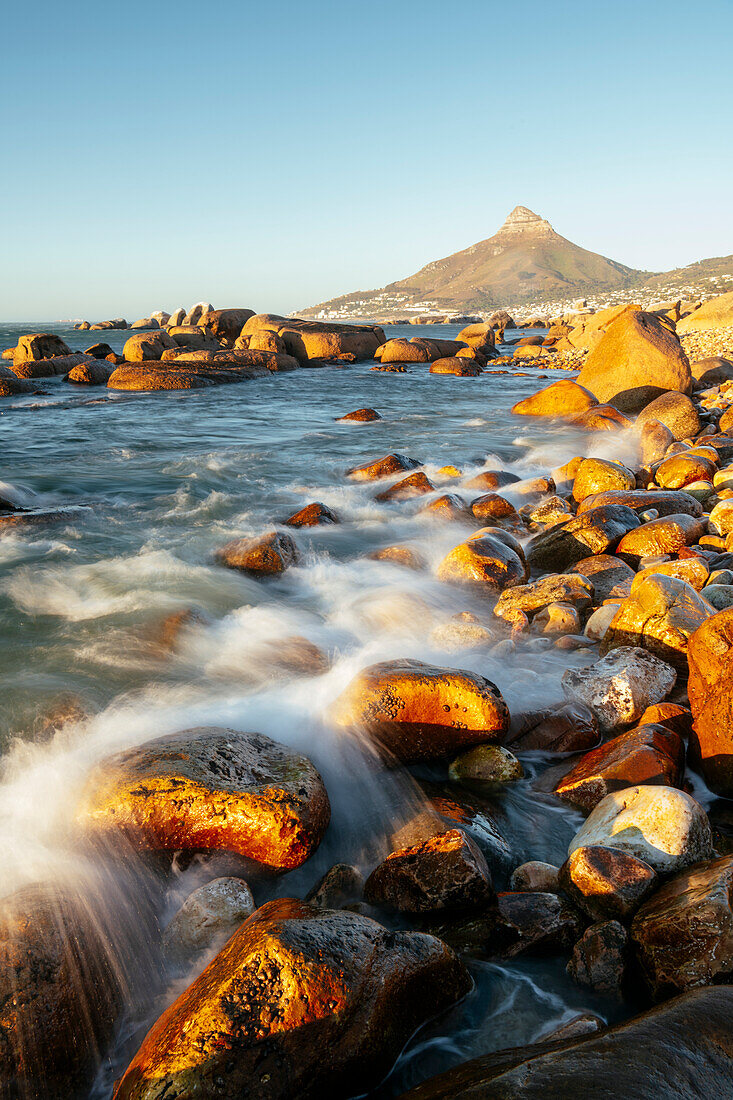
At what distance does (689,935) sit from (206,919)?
5.45 feet

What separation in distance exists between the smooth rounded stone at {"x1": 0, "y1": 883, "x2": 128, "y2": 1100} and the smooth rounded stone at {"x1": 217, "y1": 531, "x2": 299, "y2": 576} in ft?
12.9

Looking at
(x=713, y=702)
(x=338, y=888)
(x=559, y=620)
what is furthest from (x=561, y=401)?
(x=338, y=888)

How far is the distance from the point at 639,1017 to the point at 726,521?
521 cm

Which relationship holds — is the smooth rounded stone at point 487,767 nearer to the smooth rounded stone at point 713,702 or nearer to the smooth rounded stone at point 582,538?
the smooth rounded stone at point 713,702

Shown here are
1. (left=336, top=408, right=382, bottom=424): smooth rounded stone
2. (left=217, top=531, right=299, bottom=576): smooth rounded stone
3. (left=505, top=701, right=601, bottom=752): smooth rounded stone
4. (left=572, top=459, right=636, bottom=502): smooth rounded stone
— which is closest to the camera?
(left=505, top=701, right=601, bottom=752): smooth rounded stone

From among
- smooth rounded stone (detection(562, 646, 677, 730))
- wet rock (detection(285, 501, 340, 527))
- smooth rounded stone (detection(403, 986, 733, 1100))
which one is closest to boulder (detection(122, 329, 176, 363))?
wet rock (detection(285, 501, 340, 527))

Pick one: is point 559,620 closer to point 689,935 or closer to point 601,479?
point 689,935

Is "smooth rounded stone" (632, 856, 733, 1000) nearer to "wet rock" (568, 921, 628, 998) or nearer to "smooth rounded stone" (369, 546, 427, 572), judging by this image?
"wet rock" (568, 921, 628, 998)

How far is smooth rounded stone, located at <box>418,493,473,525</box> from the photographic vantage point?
301 inches

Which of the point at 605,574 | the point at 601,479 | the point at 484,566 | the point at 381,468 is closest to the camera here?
the point at 605,574

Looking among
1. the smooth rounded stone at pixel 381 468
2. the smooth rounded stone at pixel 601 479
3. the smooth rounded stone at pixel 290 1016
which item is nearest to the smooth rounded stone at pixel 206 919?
the smooth rounded stone at pixel 290 1016

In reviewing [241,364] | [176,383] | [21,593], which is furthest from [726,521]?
[241,364]

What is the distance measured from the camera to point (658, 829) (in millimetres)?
2371

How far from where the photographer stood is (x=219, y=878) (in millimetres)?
2564
